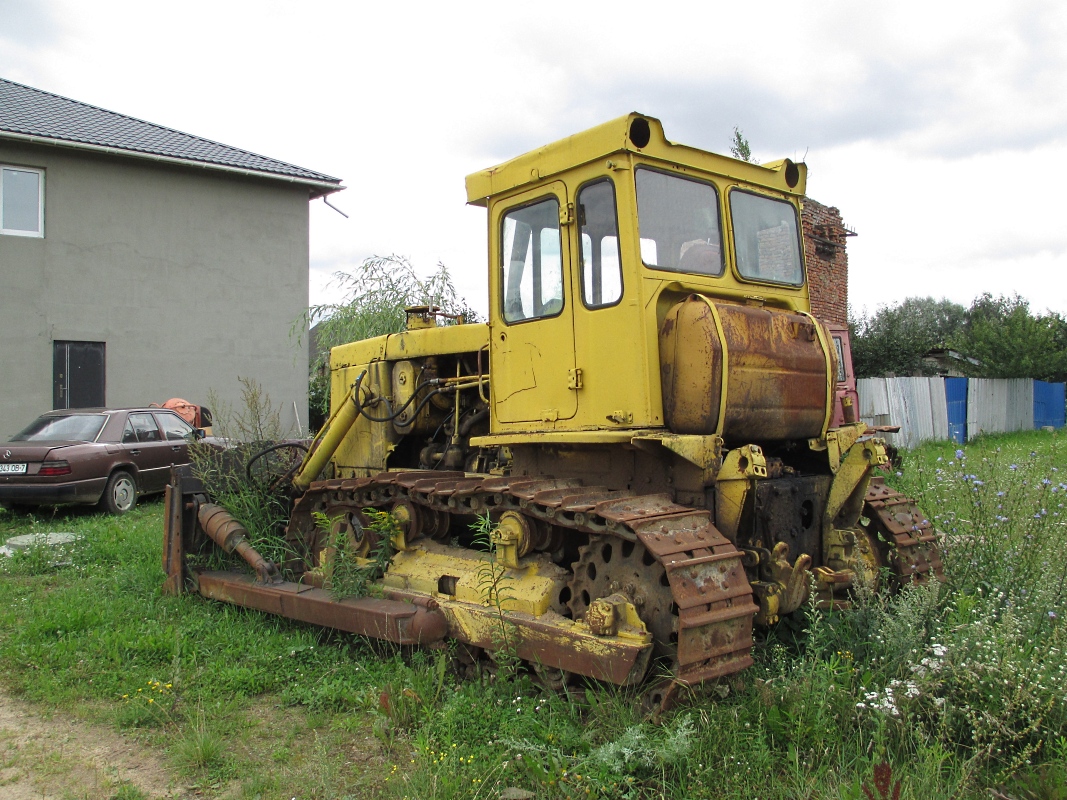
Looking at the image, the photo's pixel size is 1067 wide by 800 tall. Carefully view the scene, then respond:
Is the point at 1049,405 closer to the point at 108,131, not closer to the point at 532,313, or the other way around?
the point at 108,131

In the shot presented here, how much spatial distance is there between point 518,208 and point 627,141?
910 mm

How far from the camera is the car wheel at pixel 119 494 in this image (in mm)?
10945

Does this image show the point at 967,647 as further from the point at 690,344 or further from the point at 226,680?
the point at 226,680

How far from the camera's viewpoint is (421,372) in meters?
6.43

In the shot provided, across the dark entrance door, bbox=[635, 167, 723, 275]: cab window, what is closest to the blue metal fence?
bbox=[635, 167, 723, 275]: cab window

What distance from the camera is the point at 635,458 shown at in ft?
15.5

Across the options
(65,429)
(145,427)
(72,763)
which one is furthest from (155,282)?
(72,763)

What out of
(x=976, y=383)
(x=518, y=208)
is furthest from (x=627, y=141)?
(x=976, y=383)

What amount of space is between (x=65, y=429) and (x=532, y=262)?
8.90 m

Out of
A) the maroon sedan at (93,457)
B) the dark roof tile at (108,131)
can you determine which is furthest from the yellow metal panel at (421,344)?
the dark roof tile at (108,131)

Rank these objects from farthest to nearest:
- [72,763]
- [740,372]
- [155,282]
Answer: [155,282]
[740,372]
[72,763]

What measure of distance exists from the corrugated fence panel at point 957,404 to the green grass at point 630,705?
1664 cm

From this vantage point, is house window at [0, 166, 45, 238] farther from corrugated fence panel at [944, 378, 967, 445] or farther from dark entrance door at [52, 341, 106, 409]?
corrugated fence panel at [944, 378, 967, 445]

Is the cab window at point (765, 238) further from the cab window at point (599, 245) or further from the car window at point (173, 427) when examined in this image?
the car window at point (173, 427)
